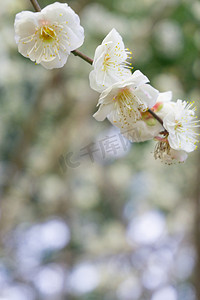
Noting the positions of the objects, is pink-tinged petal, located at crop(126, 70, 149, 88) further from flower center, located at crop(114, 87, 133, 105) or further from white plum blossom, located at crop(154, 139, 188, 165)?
white plum blossom, located at crop(154, 139, 188, 165)

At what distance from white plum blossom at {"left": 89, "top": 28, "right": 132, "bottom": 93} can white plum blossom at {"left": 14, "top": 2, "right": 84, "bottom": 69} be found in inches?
1.8

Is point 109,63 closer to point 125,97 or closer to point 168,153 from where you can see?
point 125,97

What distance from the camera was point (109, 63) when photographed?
0.74 meters

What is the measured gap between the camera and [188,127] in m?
0.80

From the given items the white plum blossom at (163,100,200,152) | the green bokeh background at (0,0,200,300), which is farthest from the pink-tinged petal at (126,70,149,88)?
the green bokeh background at (0,0,200,300)

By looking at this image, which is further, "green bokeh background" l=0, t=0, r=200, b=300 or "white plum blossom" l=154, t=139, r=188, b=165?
"green bokeh background" l=0, t=0, r=200, b=300

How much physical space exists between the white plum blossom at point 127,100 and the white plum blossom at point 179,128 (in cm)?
6

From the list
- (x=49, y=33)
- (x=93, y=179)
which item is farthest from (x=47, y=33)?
(x=93, y=179)

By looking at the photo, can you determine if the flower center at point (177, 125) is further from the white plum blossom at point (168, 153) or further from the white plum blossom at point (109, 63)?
the white plum blossom at point (109, 63)

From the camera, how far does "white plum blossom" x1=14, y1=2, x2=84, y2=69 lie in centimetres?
70

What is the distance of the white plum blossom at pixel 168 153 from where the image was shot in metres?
0.76

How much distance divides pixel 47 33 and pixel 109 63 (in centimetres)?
13

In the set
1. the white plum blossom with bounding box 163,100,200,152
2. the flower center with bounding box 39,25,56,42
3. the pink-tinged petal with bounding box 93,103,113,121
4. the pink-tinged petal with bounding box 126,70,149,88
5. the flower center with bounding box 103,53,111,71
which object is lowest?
the white plum blossom with bounding box 163,100,200,152

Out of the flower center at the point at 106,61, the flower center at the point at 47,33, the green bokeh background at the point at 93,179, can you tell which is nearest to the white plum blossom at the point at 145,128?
the flower center at the point at 106,61
